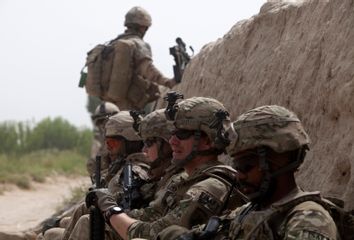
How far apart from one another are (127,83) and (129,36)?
0.48m

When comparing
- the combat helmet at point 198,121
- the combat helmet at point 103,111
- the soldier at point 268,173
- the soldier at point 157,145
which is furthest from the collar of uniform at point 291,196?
the combat helmet at point 103,111

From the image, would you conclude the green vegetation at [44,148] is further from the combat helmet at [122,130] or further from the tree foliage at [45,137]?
the combat helmet at [122,130]

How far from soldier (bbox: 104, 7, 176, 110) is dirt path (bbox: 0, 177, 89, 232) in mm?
2753

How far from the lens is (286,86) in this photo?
24.3 ft

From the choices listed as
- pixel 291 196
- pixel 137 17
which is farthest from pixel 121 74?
pixel 291 196

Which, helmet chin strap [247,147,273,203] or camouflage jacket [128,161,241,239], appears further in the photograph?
camouflage jacket [128,161,241,239]

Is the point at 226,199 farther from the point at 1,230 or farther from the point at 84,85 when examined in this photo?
the point at 84,85

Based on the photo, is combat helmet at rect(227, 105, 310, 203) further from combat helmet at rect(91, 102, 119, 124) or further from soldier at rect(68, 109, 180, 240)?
combat helmet at rect(91, 102, 119, 124)

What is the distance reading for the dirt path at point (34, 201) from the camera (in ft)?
50.9

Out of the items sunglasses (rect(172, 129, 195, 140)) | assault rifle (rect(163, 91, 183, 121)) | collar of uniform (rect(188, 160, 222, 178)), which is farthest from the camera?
assault rifle (rect(163, 91, 183, 121))

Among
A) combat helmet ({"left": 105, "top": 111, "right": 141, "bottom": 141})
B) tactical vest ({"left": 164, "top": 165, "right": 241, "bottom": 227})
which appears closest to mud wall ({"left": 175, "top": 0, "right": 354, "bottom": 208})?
tactical vest ({"left": 164, "top": 165, "right": 241, "bottom": 227})

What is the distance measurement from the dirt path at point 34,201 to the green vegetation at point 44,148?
0.45m

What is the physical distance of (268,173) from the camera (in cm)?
495

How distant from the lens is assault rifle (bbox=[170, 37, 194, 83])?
10555 millimetres
